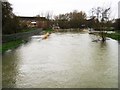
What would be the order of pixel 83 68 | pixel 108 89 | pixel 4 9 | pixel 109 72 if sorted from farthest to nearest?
pixel 4 9 → pixel 83 68 → pixel 109 72 → pixel 108 89

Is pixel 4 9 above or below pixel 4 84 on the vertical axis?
above

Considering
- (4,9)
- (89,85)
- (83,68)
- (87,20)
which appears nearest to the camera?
(89,85)

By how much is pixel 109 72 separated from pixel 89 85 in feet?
10.3

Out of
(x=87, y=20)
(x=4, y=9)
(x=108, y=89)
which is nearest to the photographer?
(x=108, y=89)

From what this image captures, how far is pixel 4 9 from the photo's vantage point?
36562 mm

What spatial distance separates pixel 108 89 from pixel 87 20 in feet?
358

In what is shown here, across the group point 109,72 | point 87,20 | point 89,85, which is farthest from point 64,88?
point 87,20

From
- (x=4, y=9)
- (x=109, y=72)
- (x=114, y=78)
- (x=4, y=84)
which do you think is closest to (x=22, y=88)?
(x=4, y=84)

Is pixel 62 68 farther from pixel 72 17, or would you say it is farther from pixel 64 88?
pixel 72 17

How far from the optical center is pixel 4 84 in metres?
10.4

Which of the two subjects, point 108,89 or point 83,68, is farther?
point 83,68

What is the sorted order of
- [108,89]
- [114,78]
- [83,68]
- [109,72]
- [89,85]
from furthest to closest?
[83,68] < [109,72] < [114,78] < [89,85] < [108,89]

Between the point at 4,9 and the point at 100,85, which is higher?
the point at 4,9

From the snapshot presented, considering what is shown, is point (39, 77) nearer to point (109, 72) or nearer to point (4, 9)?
point (109, 72)
